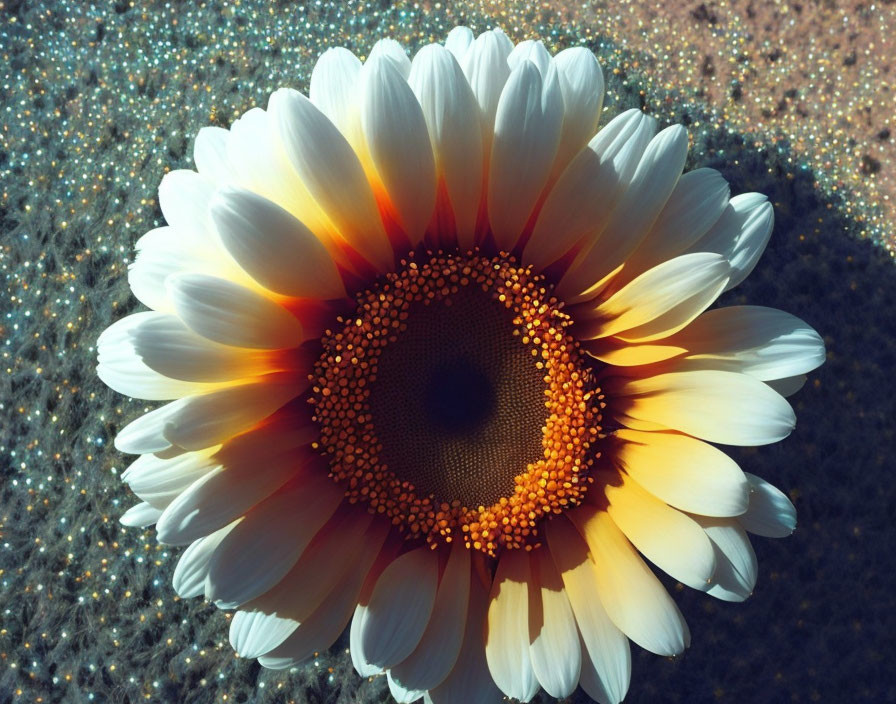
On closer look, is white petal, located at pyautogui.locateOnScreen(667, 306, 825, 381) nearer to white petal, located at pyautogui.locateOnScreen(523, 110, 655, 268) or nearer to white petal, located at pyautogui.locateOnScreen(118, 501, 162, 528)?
white petal, located at pyautogui.locateOnScreen(523, 110, 655, 268)

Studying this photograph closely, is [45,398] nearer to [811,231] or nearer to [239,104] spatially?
[239,104]

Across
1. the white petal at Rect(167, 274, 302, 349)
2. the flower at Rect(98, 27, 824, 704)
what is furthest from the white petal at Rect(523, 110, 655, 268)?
the white petal at Rect(167, 274, 302, 349)

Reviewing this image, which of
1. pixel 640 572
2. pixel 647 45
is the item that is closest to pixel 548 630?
pixel 640 572

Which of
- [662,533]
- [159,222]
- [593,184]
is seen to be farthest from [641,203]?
[159,222]

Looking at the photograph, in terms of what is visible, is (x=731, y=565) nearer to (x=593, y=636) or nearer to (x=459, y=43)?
(x=593, y=636)

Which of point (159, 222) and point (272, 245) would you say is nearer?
point (272, 245)

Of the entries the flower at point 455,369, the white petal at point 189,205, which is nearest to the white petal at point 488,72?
the flower at point 455,369

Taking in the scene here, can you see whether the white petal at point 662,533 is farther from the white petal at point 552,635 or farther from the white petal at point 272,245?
the white petal at point 272,245
